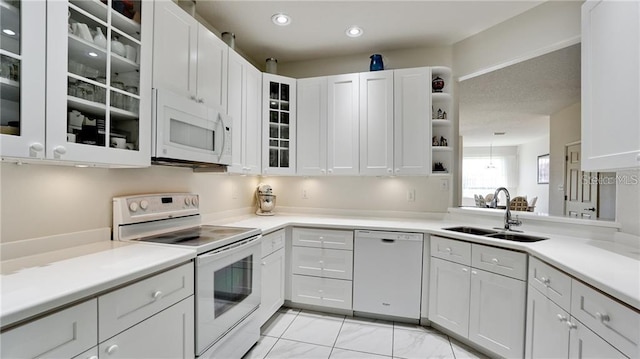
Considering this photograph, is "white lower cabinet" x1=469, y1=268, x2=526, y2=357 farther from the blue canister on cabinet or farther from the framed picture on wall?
the blue canister on cabinet

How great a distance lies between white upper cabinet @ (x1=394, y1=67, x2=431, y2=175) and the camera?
2740mm

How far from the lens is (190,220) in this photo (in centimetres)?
225

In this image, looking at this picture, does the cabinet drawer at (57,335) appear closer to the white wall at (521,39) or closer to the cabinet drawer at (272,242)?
the cabinet drawer at (272,242)

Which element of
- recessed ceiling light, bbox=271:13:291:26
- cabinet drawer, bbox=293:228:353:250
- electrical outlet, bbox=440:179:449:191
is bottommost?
cabinet drawer, bbox=293:228:353:250

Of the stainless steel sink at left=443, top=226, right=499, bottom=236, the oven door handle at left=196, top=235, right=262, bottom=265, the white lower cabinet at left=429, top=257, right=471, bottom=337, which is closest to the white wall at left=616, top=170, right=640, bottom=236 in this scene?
the stainless steel sink at left=443, top=226, right=499, bottom=236

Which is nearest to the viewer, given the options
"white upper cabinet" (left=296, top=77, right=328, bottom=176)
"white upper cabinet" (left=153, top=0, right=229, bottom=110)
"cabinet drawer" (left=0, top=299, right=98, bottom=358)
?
"cabinet drawer" (left=0, top=299, right=98, bottom=358)

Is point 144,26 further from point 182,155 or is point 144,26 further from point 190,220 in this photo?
point 190,220

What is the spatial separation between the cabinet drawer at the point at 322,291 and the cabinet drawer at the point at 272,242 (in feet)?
1.34

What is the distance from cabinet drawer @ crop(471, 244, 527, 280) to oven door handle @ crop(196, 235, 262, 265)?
1.64 metres

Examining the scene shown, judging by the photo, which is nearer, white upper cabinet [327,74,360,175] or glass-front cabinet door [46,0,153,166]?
glass-front cabinet door [46,0,153,166]

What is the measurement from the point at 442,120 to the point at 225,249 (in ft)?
7.72

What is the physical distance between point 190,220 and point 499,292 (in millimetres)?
2349

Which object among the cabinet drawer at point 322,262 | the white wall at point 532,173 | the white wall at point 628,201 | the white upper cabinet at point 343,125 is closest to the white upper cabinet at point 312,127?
the white upper cabinet at point 343,125

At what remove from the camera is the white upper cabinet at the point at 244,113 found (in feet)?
7.89
